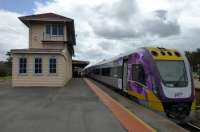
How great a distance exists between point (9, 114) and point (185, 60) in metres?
7.66

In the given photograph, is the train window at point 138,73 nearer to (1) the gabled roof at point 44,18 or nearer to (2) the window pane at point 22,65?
(2) the window pane at point 22,65

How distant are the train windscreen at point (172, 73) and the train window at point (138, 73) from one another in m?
1.09

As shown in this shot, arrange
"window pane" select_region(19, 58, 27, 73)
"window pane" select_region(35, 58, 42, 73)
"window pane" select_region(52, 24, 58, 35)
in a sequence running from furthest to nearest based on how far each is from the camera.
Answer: "window pane" select_region(52, 24, 58, 35), "window pane" select_region(35, 58, 42, 73), "window pane" select_region(19, 58, 27, 73)

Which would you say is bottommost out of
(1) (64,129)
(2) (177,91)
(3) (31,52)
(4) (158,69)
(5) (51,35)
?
(1) (64,129)

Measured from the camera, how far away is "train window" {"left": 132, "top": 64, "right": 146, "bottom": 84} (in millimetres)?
15406

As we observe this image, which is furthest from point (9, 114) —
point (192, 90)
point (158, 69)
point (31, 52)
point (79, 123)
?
point (31, 52)

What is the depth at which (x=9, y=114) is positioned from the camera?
12.5m

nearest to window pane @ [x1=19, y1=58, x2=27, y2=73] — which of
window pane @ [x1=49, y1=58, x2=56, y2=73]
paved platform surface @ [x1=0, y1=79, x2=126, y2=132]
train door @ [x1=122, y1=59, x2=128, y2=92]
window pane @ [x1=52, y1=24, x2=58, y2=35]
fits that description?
window pane @ [x1=49, y1=58, x2=56, y2=73]

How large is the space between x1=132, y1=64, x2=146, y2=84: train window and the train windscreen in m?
1.09

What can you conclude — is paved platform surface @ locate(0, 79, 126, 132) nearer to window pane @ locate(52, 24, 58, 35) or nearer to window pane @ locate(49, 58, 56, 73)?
window pane @ locate(49, 58, 56, 73)

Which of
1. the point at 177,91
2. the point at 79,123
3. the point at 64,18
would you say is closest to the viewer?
the point at 79,123

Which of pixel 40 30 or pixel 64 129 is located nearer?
pixel 64 129

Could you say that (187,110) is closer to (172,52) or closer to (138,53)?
(172,52)

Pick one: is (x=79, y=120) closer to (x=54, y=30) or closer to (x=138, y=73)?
(x=138, y=73)
